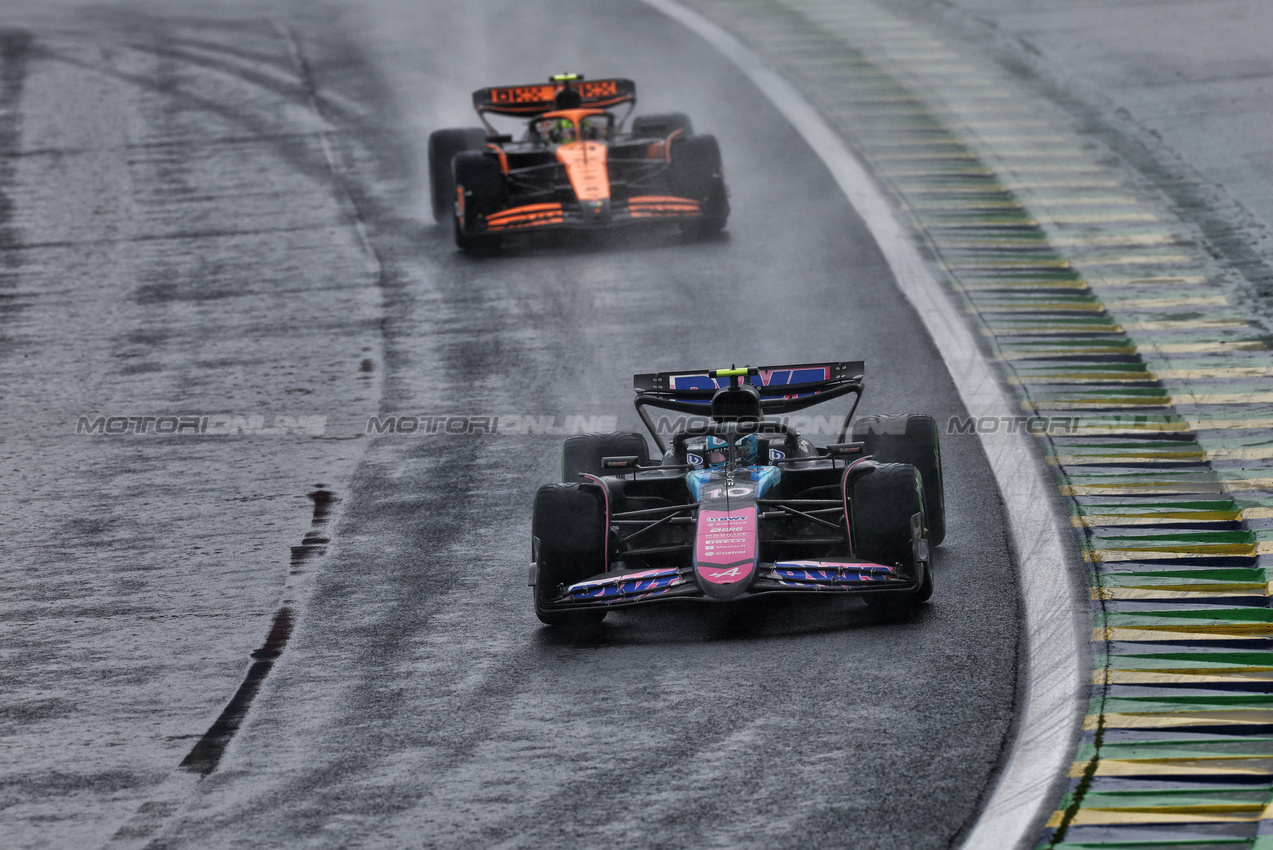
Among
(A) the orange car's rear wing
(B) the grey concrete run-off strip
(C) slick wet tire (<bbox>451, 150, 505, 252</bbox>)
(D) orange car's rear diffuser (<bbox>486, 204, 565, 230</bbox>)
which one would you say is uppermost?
(A) the orange car's rear wing

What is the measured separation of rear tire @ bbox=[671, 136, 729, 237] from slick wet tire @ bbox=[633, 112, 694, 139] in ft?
4.09

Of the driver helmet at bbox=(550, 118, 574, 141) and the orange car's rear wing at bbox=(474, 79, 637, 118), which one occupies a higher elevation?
the orange car's rear wing at bbox=(474, 79, 637, 118)

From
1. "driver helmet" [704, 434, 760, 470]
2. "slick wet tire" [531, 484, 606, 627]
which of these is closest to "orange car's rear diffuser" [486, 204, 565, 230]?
"driver helmet" [704, 434, 760, 470]

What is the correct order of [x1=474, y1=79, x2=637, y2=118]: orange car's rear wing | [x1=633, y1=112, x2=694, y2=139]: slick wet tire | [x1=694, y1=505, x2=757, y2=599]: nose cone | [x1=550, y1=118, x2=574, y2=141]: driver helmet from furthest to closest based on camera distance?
[x1=474, y1=79, x2=637, y2=118]: orange car's rear wing, [x1=633, y1=112, x2=694, y2=139]: slick wet tire, [x1=550, y1=118, x2=574, y2=141]: driver helmet, [x1=694, y1=505, x2=757, y2=599]: nose cone

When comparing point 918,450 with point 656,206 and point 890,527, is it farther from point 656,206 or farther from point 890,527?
point 656,206

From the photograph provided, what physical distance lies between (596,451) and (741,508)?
5.88ft

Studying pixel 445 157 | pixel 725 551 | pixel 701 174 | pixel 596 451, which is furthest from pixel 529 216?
pixel 725 551

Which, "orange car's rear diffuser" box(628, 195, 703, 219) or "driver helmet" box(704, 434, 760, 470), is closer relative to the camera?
"driver helmet" box(704, 434, 760, 470)

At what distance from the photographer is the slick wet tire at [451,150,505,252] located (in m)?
19.2

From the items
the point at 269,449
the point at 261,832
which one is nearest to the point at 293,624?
the point at 261,832

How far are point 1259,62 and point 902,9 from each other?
23.6ft

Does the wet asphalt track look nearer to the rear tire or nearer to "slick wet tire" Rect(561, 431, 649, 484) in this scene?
the rear tire

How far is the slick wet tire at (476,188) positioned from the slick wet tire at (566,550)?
31.5 feet

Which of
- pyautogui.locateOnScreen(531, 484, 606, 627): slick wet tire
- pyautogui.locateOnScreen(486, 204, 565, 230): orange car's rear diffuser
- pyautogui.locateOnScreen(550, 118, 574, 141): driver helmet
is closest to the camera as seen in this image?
pyautogui.locateOnScreen(531, 484, 606, 627): slick wet tire
